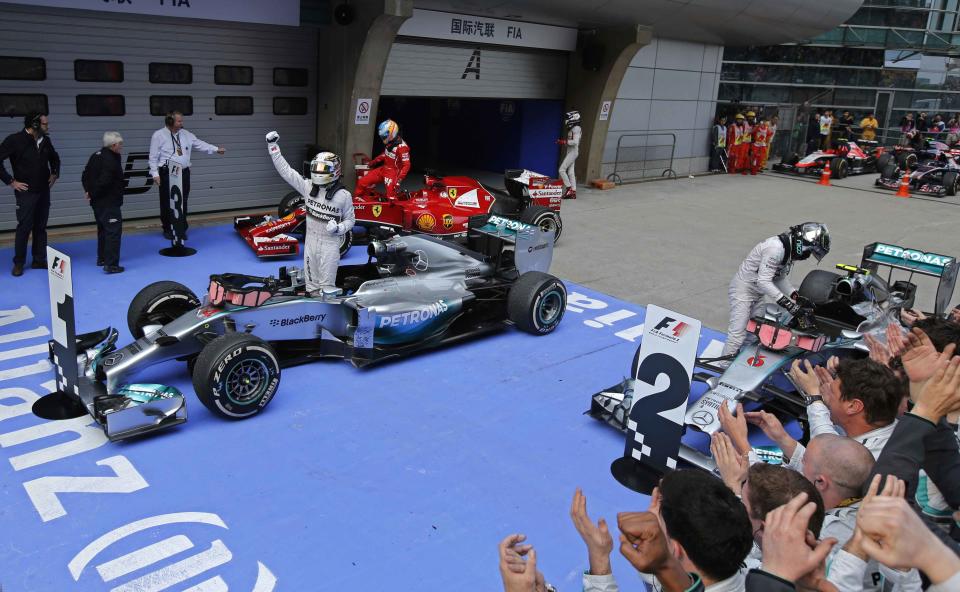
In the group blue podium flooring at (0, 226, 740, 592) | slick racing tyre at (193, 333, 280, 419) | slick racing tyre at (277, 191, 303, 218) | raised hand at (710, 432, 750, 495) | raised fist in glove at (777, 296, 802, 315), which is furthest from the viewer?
slick racing tyre at (277, 191, 303, 218)

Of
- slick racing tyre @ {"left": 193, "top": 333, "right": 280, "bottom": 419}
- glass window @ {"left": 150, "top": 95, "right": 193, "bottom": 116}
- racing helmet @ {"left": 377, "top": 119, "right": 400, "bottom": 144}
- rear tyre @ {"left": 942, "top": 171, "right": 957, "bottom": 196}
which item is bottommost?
slick racing tyre @ {"left": 193, "top": 333, "right": 280, "bottom": 419}

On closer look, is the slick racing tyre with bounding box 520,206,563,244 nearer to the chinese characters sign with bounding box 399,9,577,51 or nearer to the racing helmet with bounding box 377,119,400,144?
the racing helmet with bounding box 377,119,400,144

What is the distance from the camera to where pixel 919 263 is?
7.87 m

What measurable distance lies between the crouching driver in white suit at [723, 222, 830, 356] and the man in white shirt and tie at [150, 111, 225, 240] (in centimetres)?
740

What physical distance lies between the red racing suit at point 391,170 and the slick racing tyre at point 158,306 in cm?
473

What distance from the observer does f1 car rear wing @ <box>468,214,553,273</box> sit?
852cm

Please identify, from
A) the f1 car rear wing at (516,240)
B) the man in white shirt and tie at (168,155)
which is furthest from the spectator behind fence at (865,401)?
the man in white shirt and tie at (168,155)

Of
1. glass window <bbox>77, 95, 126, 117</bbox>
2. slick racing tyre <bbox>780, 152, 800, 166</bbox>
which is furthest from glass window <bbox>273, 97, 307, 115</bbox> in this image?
slick racing tyre <bbox>780, 152, 800, 166</bbox>

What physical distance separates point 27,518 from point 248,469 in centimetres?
135

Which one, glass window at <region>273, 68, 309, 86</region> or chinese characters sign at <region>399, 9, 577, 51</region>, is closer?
glass window at <region>273, 68, 309, 86</region>

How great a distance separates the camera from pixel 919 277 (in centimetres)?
1134

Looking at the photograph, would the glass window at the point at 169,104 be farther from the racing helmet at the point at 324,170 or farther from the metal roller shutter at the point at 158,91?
the racing helmet at the point at 324,170

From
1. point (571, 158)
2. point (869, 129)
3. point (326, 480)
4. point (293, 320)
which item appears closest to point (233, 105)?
point (571, 158)

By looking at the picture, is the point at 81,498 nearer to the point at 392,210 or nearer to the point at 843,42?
the point at 392,210
